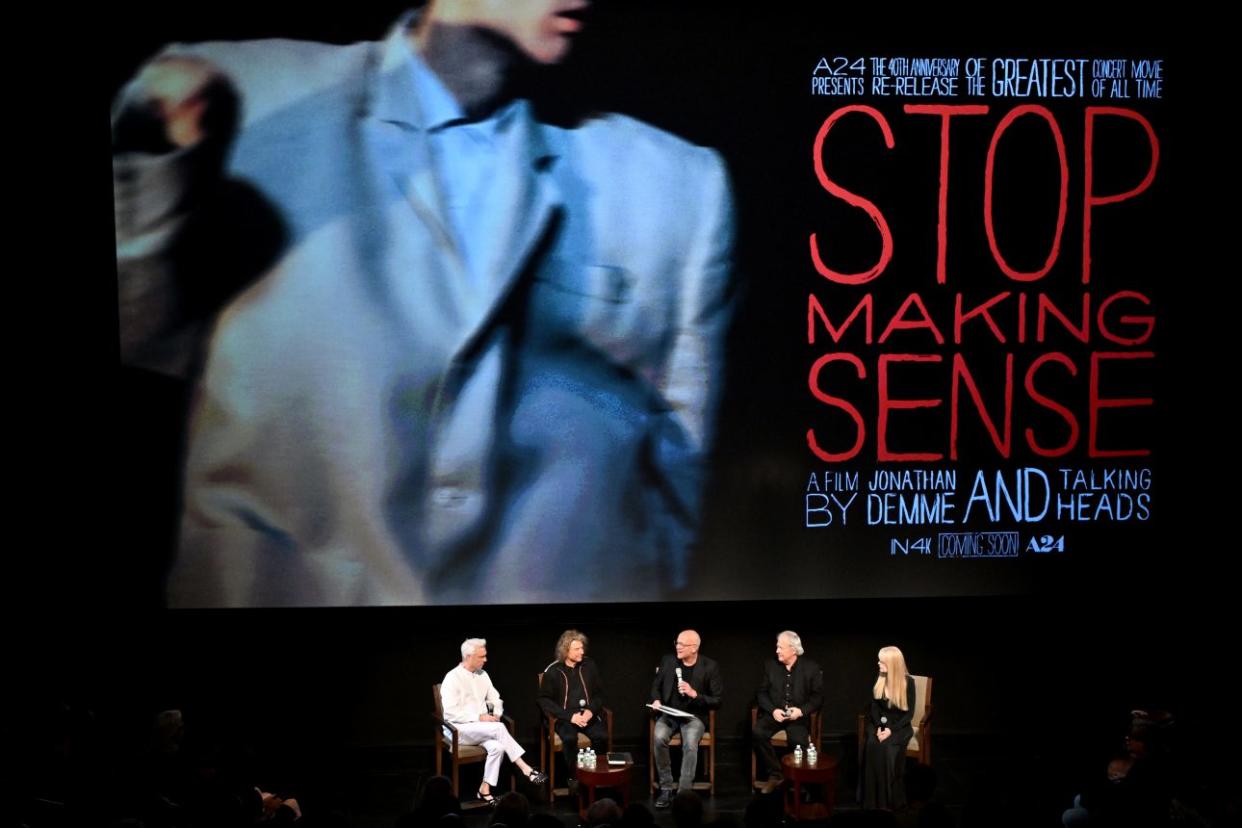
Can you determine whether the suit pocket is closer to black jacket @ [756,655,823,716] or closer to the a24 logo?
black jacket @ [756,655,823,716]

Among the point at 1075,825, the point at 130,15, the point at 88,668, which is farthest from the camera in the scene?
the point at 88,668

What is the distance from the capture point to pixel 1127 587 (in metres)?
8.14

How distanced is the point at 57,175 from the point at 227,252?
3.59 ft

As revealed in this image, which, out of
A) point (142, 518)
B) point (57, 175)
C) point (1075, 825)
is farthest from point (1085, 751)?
point (57, 175)

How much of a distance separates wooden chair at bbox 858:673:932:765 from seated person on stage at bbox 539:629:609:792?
147 centimetres

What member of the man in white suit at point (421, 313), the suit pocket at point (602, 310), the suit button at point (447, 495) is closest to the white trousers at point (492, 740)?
the man in white suit at point (421, 313)

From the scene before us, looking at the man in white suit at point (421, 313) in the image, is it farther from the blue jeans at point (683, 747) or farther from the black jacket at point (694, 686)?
the blue jeans at point (683, 747)

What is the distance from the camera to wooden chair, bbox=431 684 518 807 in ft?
25.1

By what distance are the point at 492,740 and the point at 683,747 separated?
1094mm

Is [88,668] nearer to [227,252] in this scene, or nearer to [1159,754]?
[227,252]

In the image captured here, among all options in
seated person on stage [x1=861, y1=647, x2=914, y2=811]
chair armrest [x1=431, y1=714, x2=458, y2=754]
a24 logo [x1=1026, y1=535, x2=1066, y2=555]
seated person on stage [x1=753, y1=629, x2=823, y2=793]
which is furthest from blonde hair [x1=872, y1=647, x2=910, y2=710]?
chair armrest [x1=431, y1=714, x2=458, y2=754]

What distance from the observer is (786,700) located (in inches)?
315

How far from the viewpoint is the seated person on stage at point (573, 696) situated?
782cm

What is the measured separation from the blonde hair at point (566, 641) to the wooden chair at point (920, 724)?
65.2 inches
